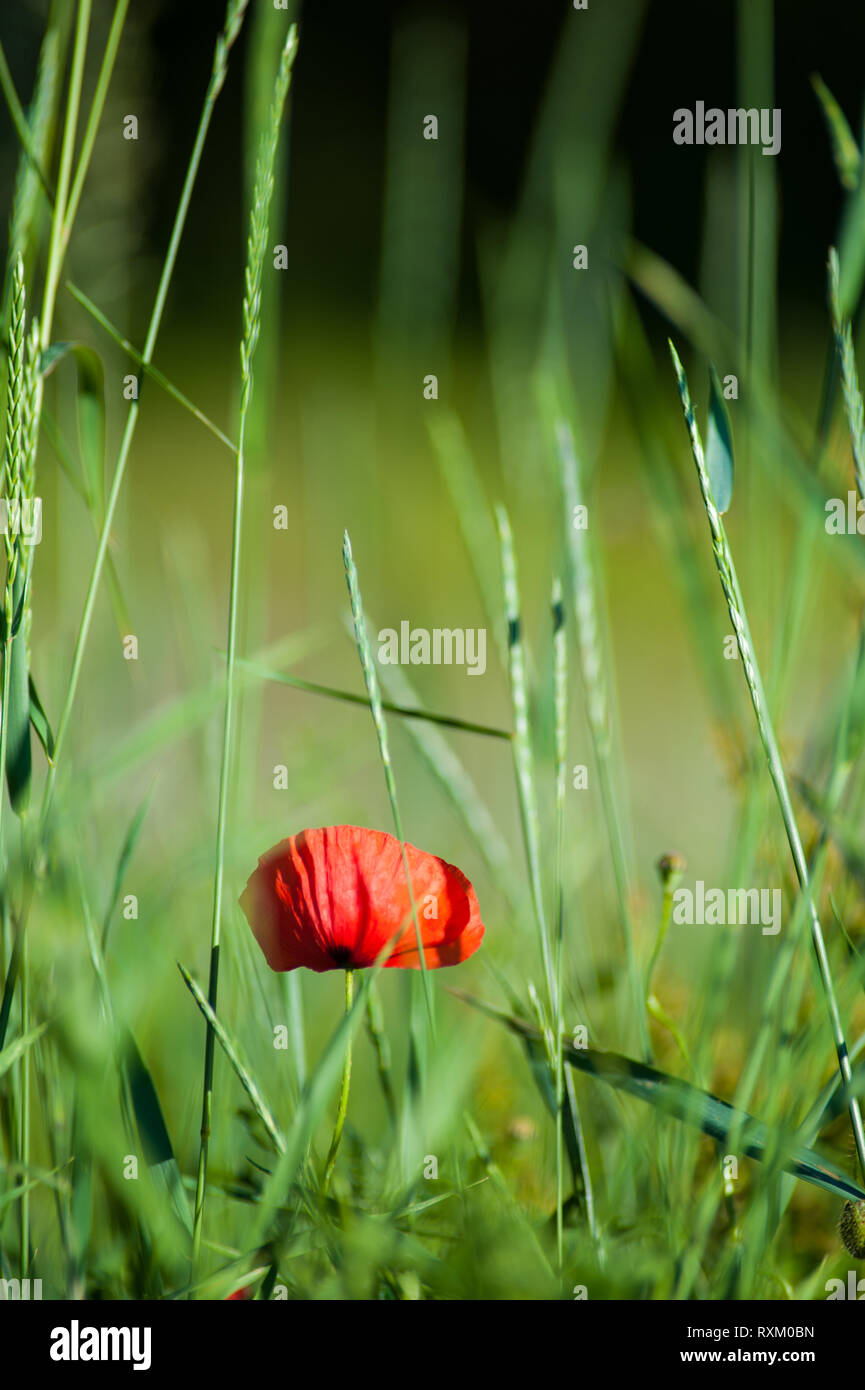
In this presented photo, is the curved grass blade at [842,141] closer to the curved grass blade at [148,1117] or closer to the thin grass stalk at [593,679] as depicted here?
the thin grass stalk at [593,679]

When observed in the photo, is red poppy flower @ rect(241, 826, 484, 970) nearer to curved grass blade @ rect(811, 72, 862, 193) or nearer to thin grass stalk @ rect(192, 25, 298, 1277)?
thin grass stalk @ rect(192, 25, 298, 1277)

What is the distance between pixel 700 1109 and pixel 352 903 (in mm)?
67

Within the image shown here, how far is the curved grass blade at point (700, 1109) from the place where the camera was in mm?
168

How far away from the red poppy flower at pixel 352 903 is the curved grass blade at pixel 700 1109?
0.03 metres

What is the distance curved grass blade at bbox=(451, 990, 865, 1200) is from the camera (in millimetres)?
168

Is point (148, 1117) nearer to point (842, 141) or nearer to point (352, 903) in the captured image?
point (352, 903)

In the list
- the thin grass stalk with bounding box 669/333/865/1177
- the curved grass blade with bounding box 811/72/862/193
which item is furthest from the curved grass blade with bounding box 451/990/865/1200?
the curved grass blade with bounding box 811/72/862/193

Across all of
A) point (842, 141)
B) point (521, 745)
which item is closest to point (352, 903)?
point (521, 745)

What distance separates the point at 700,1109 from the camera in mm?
172

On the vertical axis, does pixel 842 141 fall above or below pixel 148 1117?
above

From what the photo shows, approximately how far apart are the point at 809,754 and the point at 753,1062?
10 cm
